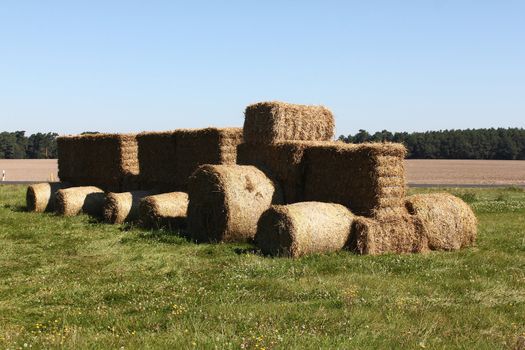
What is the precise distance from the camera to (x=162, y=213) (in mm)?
17672

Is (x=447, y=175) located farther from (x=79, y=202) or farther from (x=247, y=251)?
(x=247, y=251)

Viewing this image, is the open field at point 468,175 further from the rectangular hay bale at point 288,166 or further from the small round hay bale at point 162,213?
the small round hay bale at point 162,213

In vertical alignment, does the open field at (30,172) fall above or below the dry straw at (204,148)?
below

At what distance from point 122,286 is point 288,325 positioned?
3953 millimetres

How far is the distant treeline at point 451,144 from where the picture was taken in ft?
359

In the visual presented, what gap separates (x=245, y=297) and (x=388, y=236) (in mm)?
6092

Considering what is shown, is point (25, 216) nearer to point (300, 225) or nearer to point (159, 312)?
point (300, 225)

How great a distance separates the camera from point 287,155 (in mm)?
16484

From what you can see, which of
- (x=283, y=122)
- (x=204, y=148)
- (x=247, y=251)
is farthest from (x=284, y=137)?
(x=247, y=251)

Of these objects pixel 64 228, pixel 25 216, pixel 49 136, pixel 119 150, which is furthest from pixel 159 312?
pixel 49 136

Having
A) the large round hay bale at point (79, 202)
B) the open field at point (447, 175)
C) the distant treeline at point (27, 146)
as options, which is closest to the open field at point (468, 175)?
the open field at point (447, 175)

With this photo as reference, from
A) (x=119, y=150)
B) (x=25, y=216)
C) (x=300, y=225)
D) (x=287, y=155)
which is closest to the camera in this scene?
(x=300, y=225)

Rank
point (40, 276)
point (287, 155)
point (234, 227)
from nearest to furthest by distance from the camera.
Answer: point (40, 276) < point (234, 227) < point (287, 155)

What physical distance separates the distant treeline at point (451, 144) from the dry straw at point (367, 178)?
88539mm
